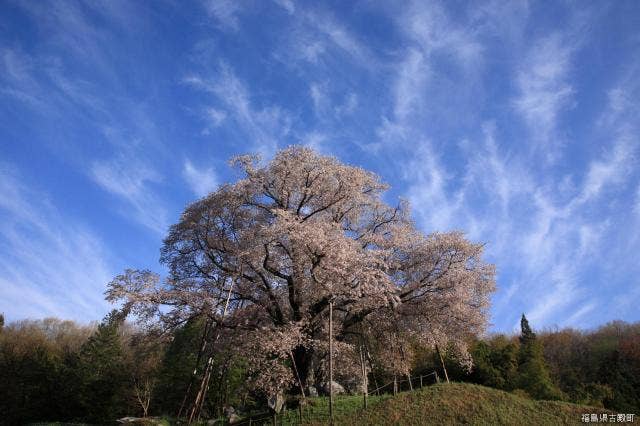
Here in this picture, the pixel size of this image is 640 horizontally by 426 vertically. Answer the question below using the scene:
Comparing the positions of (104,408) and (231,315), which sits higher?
(231,315)

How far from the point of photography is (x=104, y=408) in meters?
32.1

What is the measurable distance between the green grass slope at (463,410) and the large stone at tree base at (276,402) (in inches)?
104

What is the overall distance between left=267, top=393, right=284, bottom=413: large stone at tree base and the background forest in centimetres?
759

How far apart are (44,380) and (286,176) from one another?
88.6 ft

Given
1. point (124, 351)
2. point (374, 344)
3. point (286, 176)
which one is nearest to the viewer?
point (286, 176)

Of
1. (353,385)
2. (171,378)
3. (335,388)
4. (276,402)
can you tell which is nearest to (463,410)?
(276,402)

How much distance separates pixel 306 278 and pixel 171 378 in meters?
18.9

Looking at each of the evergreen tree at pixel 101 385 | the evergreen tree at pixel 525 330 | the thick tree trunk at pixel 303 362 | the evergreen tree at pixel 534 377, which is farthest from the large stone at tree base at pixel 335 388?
the evergreen tree at pixel 525 330

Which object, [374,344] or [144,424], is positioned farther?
[374,344]

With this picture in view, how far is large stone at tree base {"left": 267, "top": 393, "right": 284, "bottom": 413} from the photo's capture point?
18.9m

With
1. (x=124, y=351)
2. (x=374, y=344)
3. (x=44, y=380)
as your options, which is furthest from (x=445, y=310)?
(x=124, y=351)

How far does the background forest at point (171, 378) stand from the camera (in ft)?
99.6

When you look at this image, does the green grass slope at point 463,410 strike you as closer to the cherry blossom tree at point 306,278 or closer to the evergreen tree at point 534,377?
the cherry blossom tree at point 306,278

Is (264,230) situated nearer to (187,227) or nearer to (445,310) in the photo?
(187,227)
